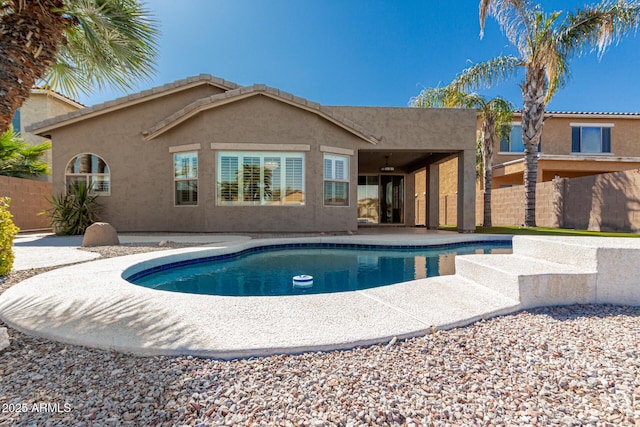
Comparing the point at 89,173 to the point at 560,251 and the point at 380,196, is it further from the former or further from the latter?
the point at 380,196

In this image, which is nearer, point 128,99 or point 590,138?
point 128,99

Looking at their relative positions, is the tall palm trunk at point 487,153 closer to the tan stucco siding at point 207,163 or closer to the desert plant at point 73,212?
the tan stucco siding at point 207,163

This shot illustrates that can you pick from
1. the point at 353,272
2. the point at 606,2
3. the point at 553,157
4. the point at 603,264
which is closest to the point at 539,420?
the point at 603,264

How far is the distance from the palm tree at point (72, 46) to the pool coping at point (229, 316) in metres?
2.04

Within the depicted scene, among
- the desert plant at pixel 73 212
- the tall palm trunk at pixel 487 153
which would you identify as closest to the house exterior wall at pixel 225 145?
the desert plant at pixel 73 212

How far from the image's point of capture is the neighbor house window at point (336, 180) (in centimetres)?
1171

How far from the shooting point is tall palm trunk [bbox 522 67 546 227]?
47.2 feet

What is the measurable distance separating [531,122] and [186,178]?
51.8 feet

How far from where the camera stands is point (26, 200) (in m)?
14.5

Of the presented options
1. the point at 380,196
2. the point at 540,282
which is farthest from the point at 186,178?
the point at 380,196

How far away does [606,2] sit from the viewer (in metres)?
12.4

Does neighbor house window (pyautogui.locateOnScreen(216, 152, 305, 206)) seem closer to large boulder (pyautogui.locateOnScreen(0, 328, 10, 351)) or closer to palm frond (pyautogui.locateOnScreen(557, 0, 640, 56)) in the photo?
large boulder (pyautogui.locateOnScreen(0, 328, 10, 351))

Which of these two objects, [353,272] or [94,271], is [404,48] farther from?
[94,271]

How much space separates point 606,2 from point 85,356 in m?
19.3
